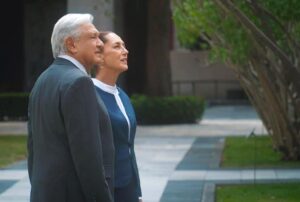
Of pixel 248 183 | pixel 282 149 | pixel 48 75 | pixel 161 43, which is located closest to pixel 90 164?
pixel 48 75

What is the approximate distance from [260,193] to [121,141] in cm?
651

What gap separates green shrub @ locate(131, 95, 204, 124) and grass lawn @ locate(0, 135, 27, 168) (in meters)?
5.26

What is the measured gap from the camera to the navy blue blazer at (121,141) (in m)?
5.82

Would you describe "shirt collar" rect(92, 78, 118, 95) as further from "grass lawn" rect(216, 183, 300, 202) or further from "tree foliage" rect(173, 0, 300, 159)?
"tree foliage" rect(173, 0, 300, 159)

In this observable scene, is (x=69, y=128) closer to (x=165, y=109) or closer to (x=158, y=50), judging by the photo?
(x=165, y=109)

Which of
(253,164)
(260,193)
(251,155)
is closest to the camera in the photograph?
(260,193)

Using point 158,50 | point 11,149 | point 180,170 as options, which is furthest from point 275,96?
point 158,50

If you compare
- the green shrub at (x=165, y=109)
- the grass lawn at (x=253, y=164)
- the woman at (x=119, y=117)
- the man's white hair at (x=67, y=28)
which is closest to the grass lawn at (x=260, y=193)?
the grass lawn at (x=253, y=164)

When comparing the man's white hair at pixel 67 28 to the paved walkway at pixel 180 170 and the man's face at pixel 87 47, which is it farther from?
the paved walkway at pixel 180 170

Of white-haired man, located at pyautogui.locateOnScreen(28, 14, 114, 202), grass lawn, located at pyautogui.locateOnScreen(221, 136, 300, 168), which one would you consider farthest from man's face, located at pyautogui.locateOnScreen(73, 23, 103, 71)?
grass lawn, located at pyautogui.locateOnScreen(221, 136, 300, 168)

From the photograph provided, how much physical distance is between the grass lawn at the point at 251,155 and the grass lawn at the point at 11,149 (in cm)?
386

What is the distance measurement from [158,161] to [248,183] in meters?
3.98

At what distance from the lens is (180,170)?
15508mm

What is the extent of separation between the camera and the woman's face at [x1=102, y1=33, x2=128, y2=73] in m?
5.88
